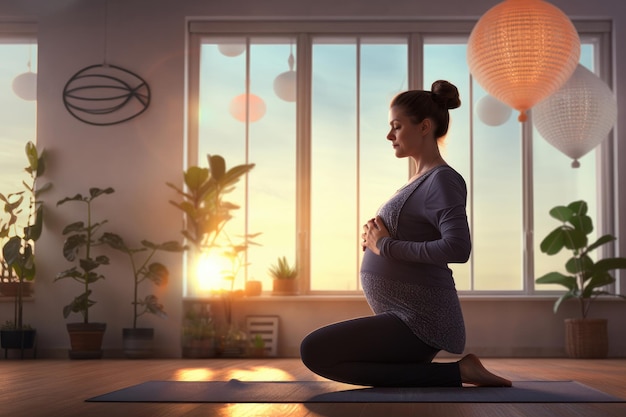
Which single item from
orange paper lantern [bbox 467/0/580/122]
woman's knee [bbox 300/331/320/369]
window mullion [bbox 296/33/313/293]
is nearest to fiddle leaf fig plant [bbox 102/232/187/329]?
window mullion [bbox 296/33/313/293]

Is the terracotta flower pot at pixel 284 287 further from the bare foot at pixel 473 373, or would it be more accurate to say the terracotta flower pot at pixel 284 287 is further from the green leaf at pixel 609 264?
the bare foot at pixel 473 373

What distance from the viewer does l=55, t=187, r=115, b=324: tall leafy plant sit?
19.3 feet

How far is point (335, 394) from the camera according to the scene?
9.52 ft

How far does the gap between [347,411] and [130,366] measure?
2786 mm

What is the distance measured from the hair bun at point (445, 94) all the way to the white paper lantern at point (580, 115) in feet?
9.29

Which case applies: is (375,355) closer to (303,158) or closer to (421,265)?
(421,265)

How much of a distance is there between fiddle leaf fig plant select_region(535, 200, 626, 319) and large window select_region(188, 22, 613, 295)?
317 millimetres

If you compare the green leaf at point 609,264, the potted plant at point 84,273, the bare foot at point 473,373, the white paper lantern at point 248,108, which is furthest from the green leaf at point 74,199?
the bare foot at point 473,373

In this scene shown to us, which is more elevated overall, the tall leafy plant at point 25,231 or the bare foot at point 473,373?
the tall leafy plant at point 25,231

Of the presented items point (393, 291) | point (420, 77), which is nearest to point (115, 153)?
point (420, 77)

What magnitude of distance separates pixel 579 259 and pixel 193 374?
2960 mm

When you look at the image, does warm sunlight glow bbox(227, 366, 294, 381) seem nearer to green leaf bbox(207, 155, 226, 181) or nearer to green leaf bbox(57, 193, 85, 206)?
green leaf bbox(207, 155, 226, 181)

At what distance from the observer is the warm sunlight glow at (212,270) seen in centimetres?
623

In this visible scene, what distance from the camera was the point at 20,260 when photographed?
5.98 meters
